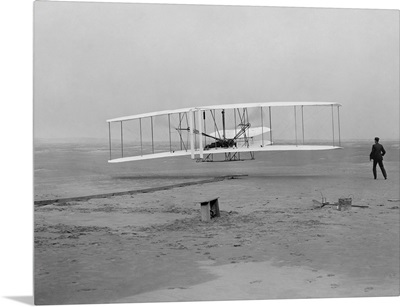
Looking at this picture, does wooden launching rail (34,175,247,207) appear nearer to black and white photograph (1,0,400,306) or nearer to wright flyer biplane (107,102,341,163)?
black and white photograph (1,0,400,306)

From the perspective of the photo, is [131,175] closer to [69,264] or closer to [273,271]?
[69,264]

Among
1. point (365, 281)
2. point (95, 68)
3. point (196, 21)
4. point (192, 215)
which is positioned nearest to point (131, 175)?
point (192, 215)

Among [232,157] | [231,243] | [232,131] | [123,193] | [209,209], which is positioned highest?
[232,131]

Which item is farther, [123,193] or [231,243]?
[123,193]

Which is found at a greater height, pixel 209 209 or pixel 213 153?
pixel 213 153

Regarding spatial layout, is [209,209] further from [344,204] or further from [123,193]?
[344,204]

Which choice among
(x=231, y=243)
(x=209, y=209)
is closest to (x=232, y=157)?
(x=209, y=209)

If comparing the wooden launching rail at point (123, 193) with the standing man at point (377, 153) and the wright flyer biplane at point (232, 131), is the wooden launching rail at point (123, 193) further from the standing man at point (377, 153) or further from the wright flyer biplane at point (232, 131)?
the standing man at point (377, 153)

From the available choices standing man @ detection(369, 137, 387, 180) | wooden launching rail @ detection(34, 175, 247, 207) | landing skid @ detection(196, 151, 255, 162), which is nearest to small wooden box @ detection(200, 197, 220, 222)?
wooden launching rail @ detection(34, 175, 247, 207)
